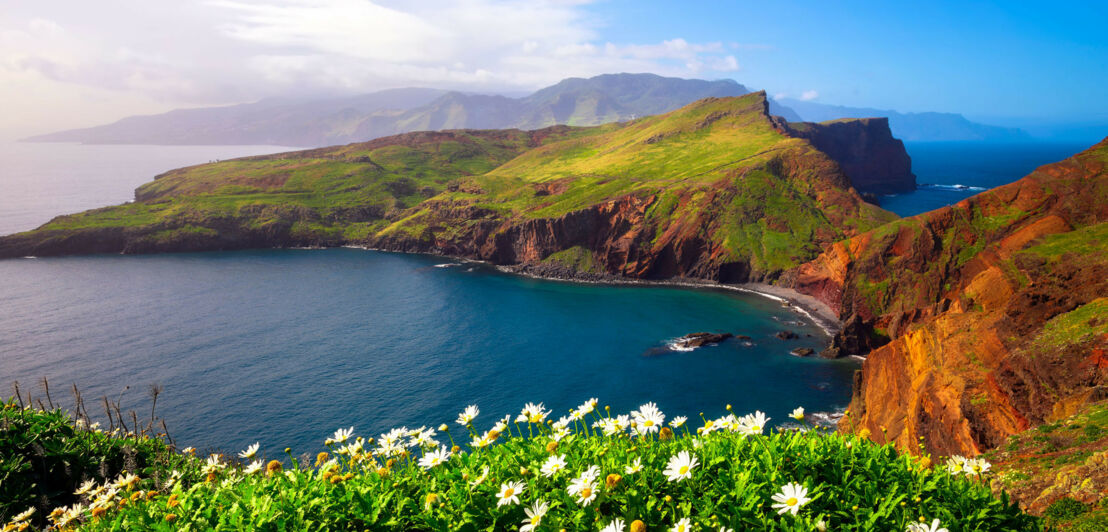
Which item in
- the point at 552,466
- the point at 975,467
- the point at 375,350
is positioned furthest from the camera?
the point at 375,350

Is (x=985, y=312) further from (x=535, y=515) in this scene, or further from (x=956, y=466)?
(x=535, y=515)

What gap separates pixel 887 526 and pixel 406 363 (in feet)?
243

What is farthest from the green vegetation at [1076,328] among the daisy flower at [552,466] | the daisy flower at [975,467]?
the daisy flower at [552,466]

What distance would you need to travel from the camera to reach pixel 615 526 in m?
6.21

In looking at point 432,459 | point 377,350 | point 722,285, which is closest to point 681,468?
point 432,459

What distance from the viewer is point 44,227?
165375 mm

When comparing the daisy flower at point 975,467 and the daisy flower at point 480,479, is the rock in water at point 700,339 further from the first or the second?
the daisy flower at point 480,479

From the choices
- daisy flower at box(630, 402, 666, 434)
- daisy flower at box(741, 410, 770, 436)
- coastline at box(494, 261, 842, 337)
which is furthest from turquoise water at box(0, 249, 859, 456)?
daisy flower at box(741, 410, 770, 436)

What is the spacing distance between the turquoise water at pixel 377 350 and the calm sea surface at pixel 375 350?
1.12 ft

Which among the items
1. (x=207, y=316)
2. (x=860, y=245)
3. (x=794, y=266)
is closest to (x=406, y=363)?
(x=207, y=316)

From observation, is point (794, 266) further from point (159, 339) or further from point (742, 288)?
point (159, 339)

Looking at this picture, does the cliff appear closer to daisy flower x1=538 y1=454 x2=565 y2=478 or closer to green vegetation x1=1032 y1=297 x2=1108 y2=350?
green vegetation x1=1032 y1=297 x2=1108 y2=350

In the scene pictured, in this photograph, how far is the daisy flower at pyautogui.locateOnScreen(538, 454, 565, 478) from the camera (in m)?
7.35

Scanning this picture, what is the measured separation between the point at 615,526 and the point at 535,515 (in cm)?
Answer: 108
